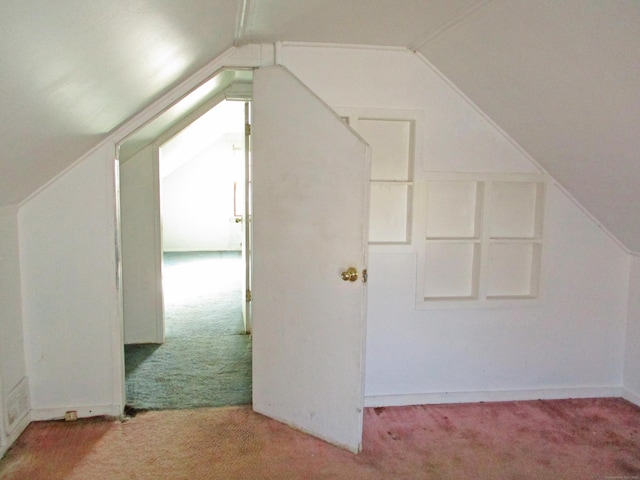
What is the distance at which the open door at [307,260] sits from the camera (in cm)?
211

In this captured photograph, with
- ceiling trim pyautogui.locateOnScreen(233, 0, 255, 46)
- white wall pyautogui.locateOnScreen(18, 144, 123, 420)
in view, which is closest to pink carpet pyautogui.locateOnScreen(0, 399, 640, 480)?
white wall pyautogui.locateOnScreen(18, 144, 123, 420)

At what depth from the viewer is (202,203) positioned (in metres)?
8.44

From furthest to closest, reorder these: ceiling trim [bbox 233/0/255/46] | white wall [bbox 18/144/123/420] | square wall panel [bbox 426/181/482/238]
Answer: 1. square wall panel [bbox 426/181/482/238]
2. white wall [bbox 18/144/123/420]
3. ceiling trim [bbox 233/0/255/46]

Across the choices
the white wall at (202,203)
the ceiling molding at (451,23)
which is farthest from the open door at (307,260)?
the white wall at (202,203)

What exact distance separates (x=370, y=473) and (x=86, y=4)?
2004mm

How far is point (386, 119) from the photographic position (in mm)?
2537

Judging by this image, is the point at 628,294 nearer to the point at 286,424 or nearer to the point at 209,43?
the point at 286,424

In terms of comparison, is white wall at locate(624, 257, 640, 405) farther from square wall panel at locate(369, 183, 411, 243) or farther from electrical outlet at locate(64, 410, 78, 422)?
electrical outlet at locate(64, 410, 78, 422)

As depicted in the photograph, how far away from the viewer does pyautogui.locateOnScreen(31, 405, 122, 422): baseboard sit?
93.3 inches

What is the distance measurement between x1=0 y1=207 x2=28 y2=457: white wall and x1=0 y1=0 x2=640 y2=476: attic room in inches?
→ 0.5

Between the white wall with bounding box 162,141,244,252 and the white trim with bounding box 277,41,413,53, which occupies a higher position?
the white trim with bounding box 277,41,413,53

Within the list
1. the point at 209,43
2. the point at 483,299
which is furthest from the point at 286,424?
the point at 209,43

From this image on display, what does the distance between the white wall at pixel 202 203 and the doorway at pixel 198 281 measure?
2 cm

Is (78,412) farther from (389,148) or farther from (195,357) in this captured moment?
(389,148)
